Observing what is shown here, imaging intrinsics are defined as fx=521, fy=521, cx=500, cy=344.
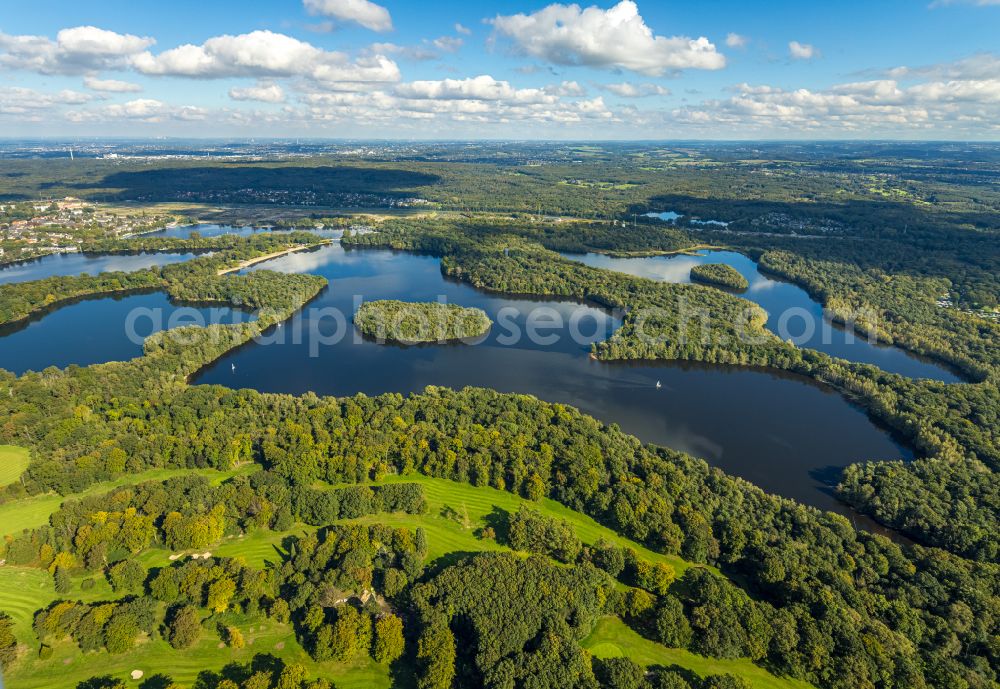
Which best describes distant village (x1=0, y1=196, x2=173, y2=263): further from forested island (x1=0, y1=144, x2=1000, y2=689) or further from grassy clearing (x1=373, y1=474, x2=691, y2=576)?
grassy clearing (x1=373, y1=474, x2=691, y2=576)

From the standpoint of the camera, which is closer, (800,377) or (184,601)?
(184,601)

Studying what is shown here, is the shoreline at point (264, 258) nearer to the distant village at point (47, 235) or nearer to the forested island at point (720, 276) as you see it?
the distant village at point (47, 235)

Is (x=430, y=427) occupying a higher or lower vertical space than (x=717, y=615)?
higher

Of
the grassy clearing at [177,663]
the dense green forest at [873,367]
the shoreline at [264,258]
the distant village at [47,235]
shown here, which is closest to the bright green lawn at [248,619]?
the grassy clearing at [177,663]

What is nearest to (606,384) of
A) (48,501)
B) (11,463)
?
(48,501)

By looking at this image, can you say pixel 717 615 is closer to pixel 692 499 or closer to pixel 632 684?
pixel 632 684

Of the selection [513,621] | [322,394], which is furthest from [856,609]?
[322,394]

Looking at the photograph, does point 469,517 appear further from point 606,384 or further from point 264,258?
point 264,258
